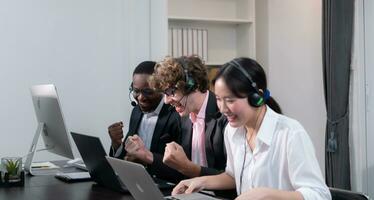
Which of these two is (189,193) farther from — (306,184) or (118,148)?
(118,148)

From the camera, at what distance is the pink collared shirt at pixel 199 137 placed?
7.14 feet

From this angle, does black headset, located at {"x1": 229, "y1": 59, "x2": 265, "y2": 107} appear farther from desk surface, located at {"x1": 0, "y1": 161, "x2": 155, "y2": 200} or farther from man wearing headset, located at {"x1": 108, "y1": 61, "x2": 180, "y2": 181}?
man wearing headset, located at {"x1": 108, "y1": 61, "x2": 180, "y2": 181}

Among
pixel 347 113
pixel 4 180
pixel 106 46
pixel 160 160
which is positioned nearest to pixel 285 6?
pixel 347 113

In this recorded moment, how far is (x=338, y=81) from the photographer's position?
3.85m

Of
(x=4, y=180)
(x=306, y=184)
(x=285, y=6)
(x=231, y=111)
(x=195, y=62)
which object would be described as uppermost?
(x=285, y=6)

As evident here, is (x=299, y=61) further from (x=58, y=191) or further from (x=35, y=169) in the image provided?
(x=58, y=191)

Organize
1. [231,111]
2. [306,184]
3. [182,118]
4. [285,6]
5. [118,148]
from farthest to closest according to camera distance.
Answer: [285,6], [118,148], [182,118], [231,111], [306,184]

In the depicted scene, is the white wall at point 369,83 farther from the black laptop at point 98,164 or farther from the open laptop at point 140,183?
the open laptop at point 140,183

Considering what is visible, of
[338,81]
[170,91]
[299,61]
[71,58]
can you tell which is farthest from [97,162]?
[299,61]

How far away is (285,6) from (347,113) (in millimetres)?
1214

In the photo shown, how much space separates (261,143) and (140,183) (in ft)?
1.40

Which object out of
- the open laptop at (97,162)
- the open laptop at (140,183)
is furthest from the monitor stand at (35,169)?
the open laptop at (140,183)

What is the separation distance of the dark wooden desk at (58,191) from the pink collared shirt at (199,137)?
416 millimetres

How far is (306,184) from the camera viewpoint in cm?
145
